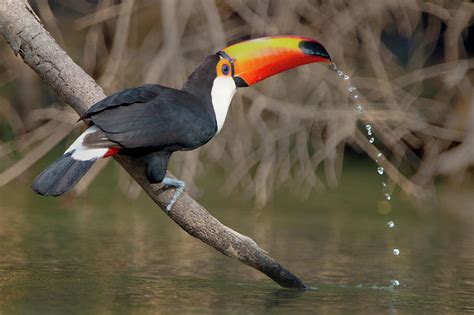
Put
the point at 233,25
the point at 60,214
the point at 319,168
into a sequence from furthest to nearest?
the point at 319,168, the point at 233,25, the point at 60,214

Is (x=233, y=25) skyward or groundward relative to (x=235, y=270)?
skyward

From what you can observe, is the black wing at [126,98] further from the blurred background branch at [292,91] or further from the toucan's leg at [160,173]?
the blurred background branch at [292,91]

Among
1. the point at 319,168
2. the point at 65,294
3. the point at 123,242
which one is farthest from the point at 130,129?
the point at 319,168

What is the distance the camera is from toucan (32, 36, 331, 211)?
13.0ft

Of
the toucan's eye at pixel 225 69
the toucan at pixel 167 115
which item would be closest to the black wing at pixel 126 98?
the toucan at pixel 167 115

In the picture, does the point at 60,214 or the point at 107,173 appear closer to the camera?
the point at 60,214

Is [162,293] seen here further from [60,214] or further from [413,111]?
[413,111]

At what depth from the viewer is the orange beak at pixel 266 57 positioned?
462 centimetres

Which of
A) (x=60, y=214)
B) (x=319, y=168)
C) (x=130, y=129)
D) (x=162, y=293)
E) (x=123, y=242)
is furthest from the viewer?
(x=319, y=168)

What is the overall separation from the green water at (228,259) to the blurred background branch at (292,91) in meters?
0.29

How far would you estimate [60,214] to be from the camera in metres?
6.36

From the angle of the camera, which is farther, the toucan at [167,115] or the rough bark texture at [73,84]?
the rough bark texture at [73,84]

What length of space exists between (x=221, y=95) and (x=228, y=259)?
40.8 inches

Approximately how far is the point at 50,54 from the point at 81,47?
443 centimetres
